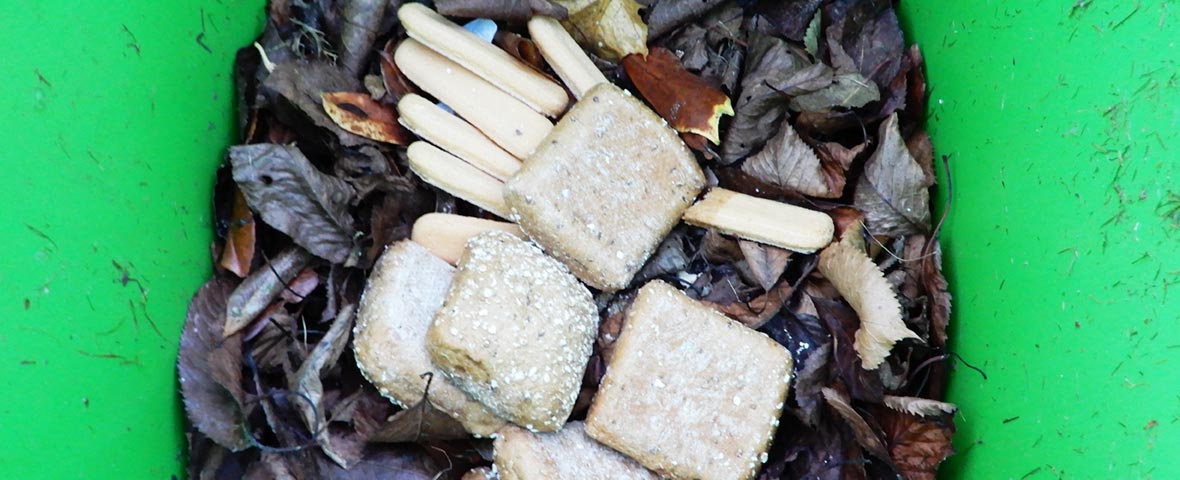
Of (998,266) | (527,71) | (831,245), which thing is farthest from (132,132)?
(998,266)

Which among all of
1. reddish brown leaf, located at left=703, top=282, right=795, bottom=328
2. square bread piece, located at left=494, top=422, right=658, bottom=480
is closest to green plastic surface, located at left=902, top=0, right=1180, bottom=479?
reddish brown leaf, located at left=703, top=282, right=795, bottom=328

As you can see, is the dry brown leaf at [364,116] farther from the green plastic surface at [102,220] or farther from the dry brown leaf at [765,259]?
the dry brown leaf at [765,259]

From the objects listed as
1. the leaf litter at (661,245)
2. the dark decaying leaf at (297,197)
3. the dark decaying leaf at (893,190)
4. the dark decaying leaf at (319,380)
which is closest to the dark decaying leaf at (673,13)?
the leaf litter at (661,245)

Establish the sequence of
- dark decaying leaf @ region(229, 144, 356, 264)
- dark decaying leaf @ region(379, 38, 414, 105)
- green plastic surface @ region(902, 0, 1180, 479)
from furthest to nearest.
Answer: dark decaying leaf @ region(379, 38, 414, 105)
dark decaying leaf @ region(229, 144, 356, 264)
green plastic surface @ region(902, 0, 1180, 479)

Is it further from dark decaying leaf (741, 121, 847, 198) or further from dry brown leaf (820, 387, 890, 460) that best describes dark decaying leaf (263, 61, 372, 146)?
dry brown leaf (820, 387, 890, 460)

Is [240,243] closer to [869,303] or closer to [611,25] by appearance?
[611,25]

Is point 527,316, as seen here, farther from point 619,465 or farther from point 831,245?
point 831,245
